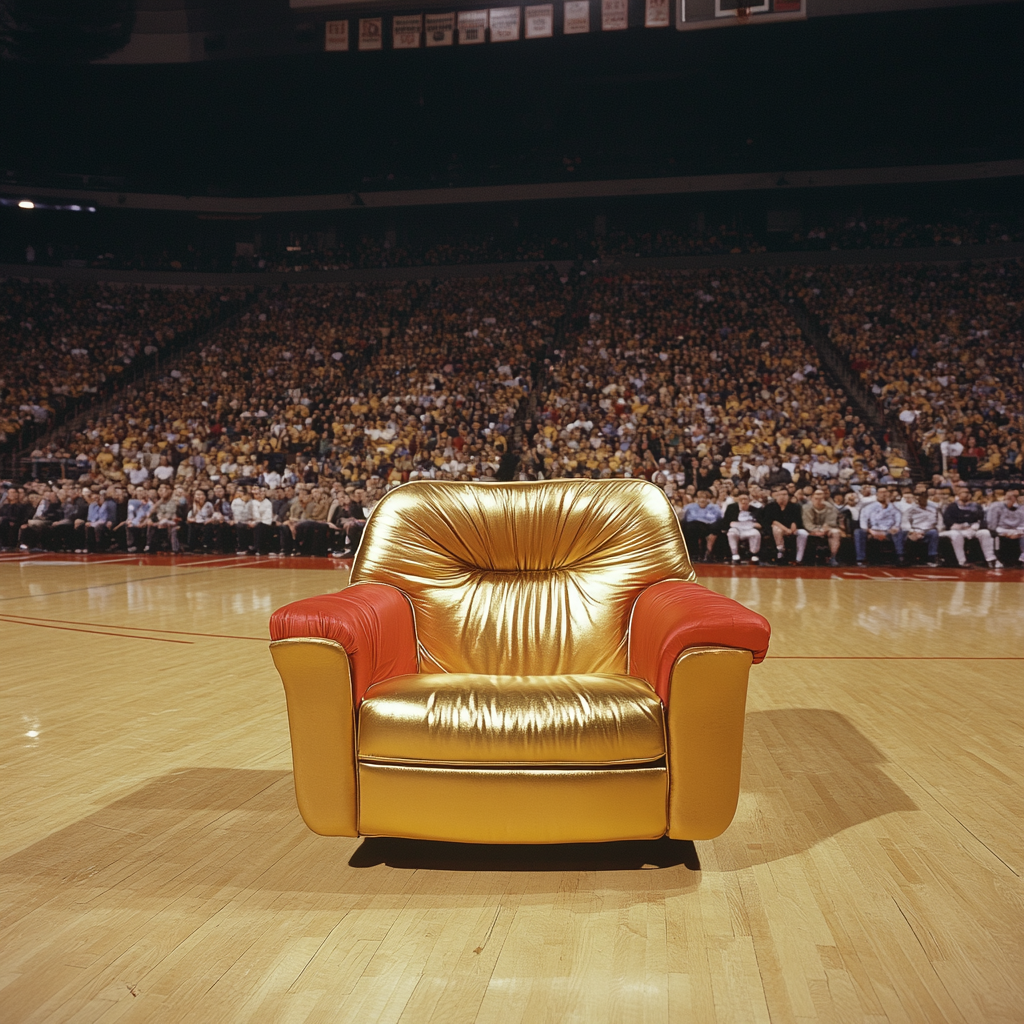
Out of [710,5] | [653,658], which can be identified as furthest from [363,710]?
[710,5]

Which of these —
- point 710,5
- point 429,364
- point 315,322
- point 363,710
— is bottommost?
point 363,710

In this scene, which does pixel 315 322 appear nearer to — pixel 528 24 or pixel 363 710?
pixel 528 24

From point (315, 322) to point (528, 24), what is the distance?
780 centimetres

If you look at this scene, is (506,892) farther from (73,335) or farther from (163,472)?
(73,335)

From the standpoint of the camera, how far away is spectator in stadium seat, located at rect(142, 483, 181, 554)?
10758mm

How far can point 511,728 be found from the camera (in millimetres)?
1948

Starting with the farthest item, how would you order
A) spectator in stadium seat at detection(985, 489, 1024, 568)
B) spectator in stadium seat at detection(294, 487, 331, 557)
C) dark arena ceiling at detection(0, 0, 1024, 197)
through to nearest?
dark arena ceiling at detection(0, 0, 1024, 197) < spectator in stadium seat at detection(294, 487, 331, 557) < spectator in stadium seat at detection(985, 489, 1024, 568)

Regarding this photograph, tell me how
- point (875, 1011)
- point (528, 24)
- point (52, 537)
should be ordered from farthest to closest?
point (528, 24) < point (52, 537) < point (875, 1011)

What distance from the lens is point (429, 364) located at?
592 inches

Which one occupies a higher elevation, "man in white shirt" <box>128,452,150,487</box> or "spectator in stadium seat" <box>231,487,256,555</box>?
"man in white shirt" <box>128,452,150,487</box>

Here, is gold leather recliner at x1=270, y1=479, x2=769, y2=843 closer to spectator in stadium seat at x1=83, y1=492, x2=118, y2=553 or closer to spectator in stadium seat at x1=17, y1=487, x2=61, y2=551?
spectator in stadium seat at x1=83, y1=492, x2=118, y2=553

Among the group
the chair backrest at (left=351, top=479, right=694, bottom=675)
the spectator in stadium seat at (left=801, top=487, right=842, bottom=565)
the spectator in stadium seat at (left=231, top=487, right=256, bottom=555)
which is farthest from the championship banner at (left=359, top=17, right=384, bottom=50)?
the chair backrest at (left=351, top=479, right=694, bottom=675)

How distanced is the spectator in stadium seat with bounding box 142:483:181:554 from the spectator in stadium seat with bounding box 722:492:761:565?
23.6 feet

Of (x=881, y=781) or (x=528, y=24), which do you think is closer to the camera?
(x=881, y=781)
